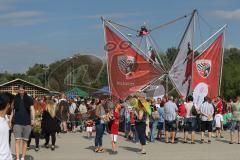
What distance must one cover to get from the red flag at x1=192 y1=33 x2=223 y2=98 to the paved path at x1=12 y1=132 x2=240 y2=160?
777 centimetres

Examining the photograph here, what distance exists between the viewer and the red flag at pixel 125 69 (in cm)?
2644

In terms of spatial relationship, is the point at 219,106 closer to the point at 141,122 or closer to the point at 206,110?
the point at 206,110

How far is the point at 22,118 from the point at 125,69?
14.7 metres

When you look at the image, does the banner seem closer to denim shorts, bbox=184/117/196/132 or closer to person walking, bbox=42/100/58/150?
denim shorts, bbox=184/117/196/132

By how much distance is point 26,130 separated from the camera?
1216 cm

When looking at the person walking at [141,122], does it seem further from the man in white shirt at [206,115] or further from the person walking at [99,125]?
the man in white shirt at [206,115]

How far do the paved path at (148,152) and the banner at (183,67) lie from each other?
27.0 ft

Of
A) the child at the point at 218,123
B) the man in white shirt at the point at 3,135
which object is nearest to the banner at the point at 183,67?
the child at the point at 218,123

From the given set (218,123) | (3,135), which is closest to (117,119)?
(218,123)

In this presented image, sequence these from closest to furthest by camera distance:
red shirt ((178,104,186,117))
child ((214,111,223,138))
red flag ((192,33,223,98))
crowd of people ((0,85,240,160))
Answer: crowd of people ((0,85,240,160)) → red shirt ((178,104,186,117)) → child ((214,111,223,138)) → red flag ((192,33,223,98))

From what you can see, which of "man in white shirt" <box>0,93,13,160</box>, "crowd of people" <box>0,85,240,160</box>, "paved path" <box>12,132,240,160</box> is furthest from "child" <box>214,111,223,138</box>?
"man in white shirt" <box>0,93,13,160</box>

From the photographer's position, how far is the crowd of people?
12227mm

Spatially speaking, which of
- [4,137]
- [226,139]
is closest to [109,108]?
[226,139]

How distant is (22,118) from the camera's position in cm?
1210
